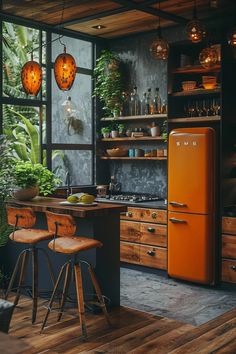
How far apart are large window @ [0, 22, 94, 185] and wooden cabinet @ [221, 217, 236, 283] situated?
257cm

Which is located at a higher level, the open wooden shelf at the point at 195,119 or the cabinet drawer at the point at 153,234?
the open wooden shelf at the point at 195,119

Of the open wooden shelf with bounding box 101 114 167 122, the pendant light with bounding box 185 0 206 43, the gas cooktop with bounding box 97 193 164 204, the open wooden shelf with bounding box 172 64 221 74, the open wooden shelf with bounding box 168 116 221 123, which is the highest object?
the pendant light with bounding box 185 0 206 43

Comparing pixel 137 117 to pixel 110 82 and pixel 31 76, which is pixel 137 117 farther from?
pixel 31 76

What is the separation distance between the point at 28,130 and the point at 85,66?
4.62 feet

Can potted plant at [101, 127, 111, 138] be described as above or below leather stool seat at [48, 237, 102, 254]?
above

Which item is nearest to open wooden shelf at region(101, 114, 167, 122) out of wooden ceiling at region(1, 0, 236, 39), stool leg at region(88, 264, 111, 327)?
wooden ceiling at region(1, 0, 236, 39)

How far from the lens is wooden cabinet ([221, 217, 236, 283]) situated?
5.57 metres

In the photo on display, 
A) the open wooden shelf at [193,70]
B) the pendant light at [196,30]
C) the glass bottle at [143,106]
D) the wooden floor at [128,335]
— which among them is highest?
the pendant light at [196,30]

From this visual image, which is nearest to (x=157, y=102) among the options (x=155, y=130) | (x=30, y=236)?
(x=155, y=130)

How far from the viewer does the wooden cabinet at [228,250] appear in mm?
5574

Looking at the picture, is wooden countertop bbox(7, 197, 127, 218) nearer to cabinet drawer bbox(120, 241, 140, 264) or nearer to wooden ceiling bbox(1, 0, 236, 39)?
cabinet drawer bbox(120, 241, 140, 264)

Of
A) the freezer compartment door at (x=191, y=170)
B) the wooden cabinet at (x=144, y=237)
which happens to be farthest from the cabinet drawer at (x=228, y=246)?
the wooden cabinet at (x=144, y=237)

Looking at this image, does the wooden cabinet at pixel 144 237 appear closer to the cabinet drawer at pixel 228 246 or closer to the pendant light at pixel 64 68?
the cabinet drawer at pixel 228 246

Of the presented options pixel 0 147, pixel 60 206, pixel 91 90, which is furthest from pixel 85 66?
pixel 60 206
